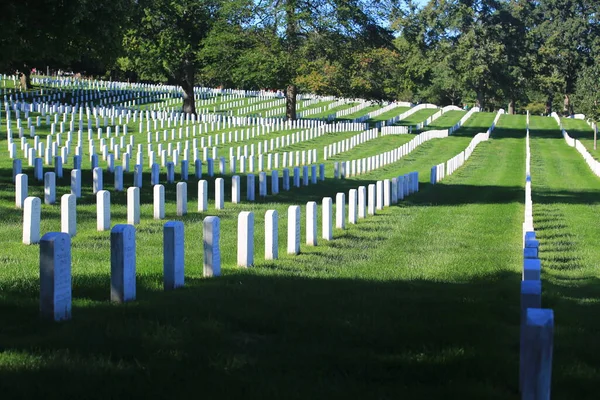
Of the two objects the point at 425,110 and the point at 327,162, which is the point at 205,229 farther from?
the point at 425,110

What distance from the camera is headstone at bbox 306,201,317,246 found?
12914mm

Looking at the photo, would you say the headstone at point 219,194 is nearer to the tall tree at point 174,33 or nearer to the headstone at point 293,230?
the headstone at point 293,230

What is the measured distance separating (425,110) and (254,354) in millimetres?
86372

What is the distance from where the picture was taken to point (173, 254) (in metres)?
8.30

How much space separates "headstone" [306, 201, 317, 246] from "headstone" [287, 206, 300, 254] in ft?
3.08

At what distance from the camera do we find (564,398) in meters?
5.21

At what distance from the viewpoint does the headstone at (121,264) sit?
7520 millimetres

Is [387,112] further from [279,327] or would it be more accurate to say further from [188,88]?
[279,327]

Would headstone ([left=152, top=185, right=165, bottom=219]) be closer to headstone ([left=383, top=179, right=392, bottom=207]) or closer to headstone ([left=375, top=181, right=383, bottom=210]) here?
headstone ([left=375, top=181, right=383, bottom=210])

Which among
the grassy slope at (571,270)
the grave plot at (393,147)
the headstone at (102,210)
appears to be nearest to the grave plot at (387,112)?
the grave plot at (393,147)

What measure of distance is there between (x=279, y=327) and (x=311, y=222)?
622 cm

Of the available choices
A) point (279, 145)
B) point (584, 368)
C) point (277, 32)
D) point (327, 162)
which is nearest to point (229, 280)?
point (584, 368)

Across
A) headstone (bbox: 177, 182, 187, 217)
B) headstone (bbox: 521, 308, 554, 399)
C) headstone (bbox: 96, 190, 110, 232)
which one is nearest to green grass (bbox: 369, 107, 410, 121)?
headstone (bbox: 177, 182, 187, 217)

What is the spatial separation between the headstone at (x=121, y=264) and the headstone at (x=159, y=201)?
7.94m
